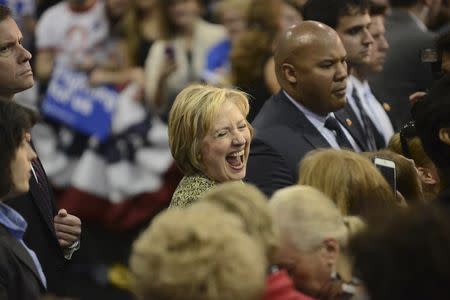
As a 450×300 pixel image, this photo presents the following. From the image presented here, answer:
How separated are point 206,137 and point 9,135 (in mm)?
988

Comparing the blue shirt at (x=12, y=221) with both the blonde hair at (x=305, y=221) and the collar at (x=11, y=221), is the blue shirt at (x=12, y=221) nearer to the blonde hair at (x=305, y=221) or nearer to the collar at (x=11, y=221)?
the collar at (x=11, y=221)

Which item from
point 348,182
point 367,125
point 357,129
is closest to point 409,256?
point 348,182

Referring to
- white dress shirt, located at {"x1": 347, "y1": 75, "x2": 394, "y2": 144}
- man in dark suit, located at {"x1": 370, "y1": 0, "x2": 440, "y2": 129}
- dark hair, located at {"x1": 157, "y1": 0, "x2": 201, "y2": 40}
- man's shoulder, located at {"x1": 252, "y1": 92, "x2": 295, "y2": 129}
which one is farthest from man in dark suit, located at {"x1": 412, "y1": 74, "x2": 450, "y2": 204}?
dark hair, located at {"x1": 157, "y1": 0, "x2": 201, "y2": 40}

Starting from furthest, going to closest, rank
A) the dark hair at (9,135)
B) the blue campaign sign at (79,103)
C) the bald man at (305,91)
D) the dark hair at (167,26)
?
1. the blue campaign sign at (79,103)
2. the dark hair at (167,26)
3. the bald man at (305,91)
4. the dark hair at (9,135)

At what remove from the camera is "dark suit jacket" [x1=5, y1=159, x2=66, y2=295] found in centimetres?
493

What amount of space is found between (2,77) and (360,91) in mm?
2351

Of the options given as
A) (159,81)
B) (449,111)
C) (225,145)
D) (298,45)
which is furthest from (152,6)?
(449,111)

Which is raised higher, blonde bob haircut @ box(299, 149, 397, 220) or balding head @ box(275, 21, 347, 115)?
blonde bob haircut @ box(299, 149, 397, 220)

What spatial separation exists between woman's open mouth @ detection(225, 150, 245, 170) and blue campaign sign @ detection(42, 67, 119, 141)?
3.70 meters

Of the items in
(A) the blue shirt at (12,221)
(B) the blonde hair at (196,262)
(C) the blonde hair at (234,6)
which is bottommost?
(C) the blonde hair at (234,6)

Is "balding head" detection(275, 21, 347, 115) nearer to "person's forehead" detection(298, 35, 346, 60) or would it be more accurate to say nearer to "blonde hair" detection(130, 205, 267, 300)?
"person's forehead" detection(298, 35, 346, 60)

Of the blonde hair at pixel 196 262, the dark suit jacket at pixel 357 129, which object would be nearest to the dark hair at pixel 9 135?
the blonde hair at pixel 196 262

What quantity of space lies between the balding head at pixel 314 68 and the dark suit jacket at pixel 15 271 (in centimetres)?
177

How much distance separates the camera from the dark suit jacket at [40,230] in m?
4.93
